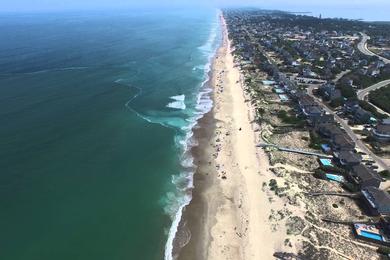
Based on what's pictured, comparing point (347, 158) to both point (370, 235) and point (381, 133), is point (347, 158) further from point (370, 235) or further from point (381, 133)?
point (370, 235)

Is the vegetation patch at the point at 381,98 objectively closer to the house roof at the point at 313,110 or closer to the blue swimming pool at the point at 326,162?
the house roof at the point at 313,110

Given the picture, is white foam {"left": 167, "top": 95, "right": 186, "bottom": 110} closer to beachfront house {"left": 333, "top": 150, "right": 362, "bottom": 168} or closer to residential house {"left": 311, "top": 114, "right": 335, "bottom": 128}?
residential house {"left": 311, "top": 114, "right": 335, "bottom": 128}

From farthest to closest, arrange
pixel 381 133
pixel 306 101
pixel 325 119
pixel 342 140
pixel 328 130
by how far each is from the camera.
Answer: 1. pixel 306 101
2. pixel 325 119
3. pixel 328 130
4. pixel 381 133
5. pixel 342 140

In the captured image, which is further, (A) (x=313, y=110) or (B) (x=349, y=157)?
(A) (x=313, y=110)

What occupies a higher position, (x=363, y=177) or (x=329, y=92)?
(x=329, y=92)

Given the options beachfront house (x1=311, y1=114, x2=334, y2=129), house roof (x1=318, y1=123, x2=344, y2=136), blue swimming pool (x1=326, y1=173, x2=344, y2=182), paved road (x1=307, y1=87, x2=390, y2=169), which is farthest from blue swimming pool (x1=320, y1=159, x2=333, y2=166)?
beachfront house (x1=311, y1=114, x2=334, y2=129)

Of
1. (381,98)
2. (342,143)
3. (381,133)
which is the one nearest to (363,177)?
(342,143)
